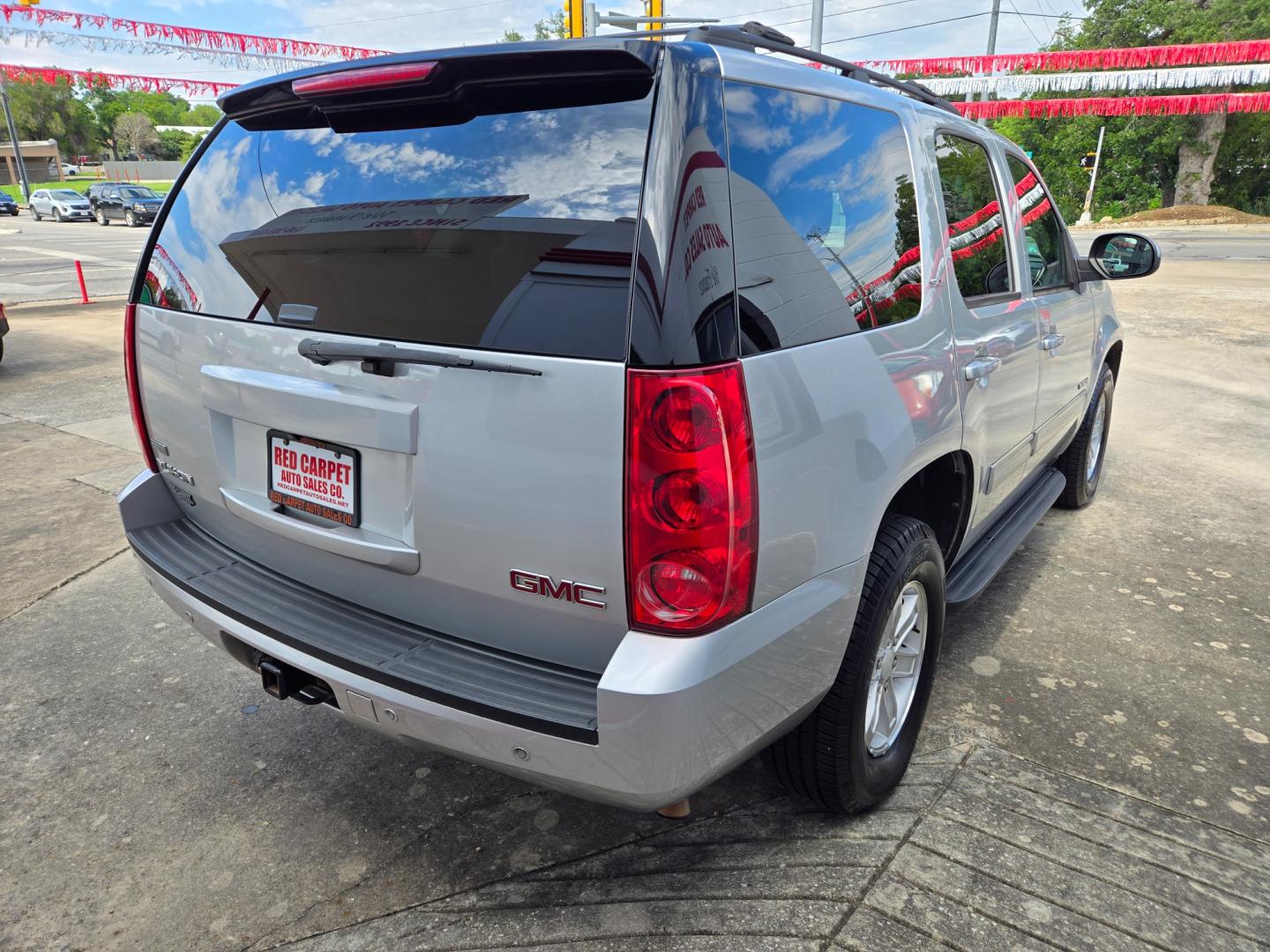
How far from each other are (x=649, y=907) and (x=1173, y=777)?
1.69 meters

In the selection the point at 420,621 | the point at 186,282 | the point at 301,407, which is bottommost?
the point at 420,621

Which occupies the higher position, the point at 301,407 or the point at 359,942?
the point at 301,407

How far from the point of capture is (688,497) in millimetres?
1722

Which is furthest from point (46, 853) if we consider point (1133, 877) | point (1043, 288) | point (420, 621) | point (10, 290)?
point (10, 290)

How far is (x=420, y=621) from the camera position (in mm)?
2131

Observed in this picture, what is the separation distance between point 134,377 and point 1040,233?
143 inches

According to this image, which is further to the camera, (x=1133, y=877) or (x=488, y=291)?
(x=1133, y=877)

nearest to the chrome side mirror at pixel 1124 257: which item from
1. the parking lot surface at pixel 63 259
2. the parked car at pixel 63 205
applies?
the parking lot surface at pixel 63 259

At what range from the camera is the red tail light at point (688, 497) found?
66.6 inches

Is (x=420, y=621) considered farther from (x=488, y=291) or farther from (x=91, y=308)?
(x=91, y=308)

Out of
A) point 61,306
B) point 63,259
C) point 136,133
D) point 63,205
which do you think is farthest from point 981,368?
point 136,133

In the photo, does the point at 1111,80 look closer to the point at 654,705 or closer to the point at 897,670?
the point at 897,670

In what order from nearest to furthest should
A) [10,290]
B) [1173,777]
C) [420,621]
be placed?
[420,621], [1173,777], [10,290]

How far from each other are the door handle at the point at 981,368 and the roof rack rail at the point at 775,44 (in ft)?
3.03
